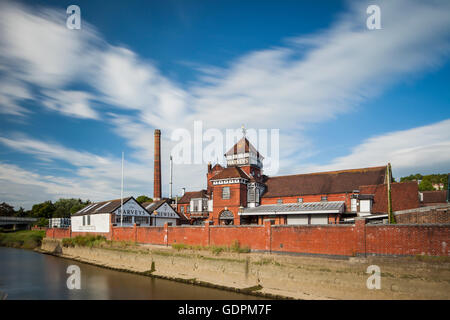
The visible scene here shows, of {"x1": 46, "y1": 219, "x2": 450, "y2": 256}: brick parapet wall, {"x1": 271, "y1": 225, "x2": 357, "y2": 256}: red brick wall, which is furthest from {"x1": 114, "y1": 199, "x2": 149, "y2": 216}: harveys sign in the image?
{"x1": 271, "y1": 225, "x2": 357, "y2": 256}: red brick wall

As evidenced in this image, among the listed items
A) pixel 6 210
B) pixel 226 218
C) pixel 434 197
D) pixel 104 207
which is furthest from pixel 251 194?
pixel 6 210

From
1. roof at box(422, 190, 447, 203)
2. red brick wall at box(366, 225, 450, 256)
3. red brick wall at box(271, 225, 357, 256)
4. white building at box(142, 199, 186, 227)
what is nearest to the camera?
red brick wall at box(366, 225, 450, 256)

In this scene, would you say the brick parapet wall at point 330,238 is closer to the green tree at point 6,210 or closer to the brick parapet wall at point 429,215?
the brick parapet wall at point 429,215

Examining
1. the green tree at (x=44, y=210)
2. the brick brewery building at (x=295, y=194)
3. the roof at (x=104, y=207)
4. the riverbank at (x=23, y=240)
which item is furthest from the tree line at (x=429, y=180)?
the green tree at (x=44, y=210)

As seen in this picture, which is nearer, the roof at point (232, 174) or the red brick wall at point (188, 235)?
the red brick wall at point (188, 235)

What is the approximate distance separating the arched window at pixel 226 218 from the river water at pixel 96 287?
12.6 m

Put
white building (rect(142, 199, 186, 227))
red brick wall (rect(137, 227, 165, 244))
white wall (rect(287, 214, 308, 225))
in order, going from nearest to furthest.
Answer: red brick wall (rect(137, 227, 165, 244)) → white wall (rect(287, 214, 308, 225)) → white building (rect(142, 199, 186, 227))

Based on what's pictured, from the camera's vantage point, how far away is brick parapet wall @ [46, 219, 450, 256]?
16516 millimetres

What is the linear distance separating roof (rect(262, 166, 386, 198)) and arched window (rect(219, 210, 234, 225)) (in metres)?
5.09

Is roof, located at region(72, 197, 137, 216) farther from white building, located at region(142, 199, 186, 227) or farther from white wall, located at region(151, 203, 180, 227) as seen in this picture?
white wall, located at region(151, 203, 180, 227)

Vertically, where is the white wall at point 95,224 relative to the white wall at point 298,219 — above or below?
below

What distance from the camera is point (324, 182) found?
37094 mm

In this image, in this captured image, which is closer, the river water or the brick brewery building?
the river water

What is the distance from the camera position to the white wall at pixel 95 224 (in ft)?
130
